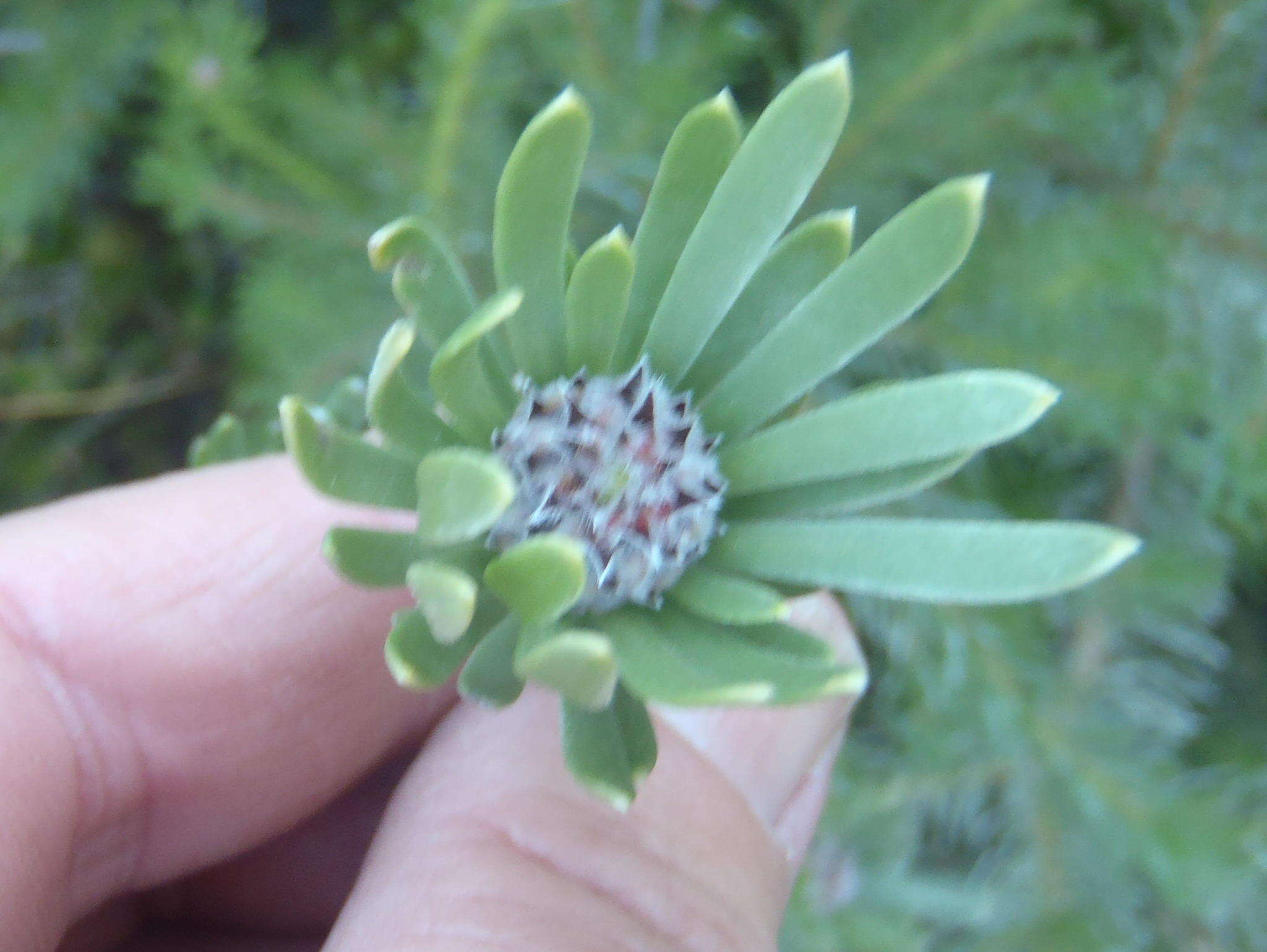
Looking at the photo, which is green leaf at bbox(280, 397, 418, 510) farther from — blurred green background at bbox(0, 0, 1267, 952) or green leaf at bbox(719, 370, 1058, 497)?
blurred green background at bbox(0, 0, 1267, 952)

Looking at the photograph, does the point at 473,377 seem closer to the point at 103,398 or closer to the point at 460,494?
the point at 460,494

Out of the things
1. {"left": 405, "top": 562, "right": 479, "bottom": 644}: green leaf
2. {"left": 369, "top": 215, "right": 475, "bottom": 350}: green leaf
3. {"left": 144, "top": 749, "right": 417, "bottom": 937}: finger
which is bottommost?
{"left": 144, "top": 749, "right": 417, "bottom": 937}: finger

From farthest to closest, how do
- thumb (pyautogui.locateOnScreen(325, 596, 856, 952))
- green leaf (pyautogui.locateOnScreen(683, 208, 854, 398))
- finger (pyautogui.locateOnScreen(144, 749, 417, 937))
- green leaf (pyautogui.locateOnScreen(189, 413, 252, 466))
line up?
finger (pyautogui.locateOnScreen(144, 749, 417, 937)), green leaf (pyautogui.locateOnScreen(189, 413, 252, 466)), thumb (pyautogui.locateOnScreen(325, 596, 856, 952)), green leaf (pyautogui.locateOnScreen(683, 208, 854, 398))

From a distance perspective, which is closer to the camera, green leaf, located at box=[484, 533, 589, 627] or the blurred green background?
green leaf, located at box=[484, 533, 589, 627]

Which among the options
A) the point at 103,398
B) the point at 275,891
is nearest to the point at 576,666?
the point at 275,891

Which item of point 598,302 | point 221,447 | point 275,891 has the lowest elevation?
point 275,891

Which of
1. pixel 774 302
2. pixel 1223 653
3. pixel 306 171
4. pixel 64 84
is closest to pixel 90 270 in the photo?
pixel 64 84

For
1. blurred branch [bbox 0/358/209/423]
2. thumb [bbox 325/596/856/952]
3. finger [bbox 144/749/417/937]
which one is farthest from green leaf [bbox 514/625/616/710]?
blurred branch [bbox 0/358/209/423]
